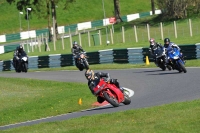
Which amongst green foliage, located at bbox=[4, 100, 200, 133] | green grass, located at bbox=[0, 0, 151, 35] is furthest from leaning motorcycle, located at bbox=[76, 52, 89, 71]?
green grass, located at bbox=[0, 0, 151, 35]

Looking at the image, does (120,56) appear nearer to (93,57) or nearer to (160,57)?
(93,57)

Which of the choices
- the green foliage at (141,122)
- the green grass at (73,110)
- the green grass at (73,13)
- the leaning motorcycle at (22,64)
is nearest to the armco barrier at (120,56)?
the leaning motorcycle at (22,64)

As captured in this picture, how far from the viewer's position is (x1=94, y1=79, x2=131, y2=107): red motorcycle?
1688 centimetres

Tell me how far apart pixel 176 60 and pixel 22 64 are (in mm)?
14305

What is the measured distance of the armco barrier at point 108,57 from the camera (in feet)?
103

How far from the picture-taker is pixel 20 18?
8669cm

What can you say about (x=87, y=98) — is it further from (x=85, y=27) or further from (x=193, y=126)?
(x=85, y=27)

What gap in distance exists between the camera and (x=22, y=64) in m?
37.0

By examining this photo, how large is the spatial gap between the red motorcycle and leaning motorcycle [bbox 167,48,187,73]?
25.0 feet

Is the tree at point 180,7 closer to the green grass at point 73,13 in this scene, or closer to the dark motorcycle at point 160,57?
the dark motorcycle at point 160,57

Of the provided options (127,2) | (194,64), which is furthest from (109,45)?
(127,2)

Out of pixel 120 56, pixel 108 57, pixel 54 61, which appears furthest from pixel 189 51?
pixel 54 61

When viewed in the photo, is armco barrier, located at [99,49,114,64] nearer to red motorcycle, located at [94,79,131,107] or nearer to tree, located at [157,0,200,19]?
red motorcycle, located at [94,79,131,107]

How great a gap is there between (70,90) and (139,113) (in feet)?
30.4
